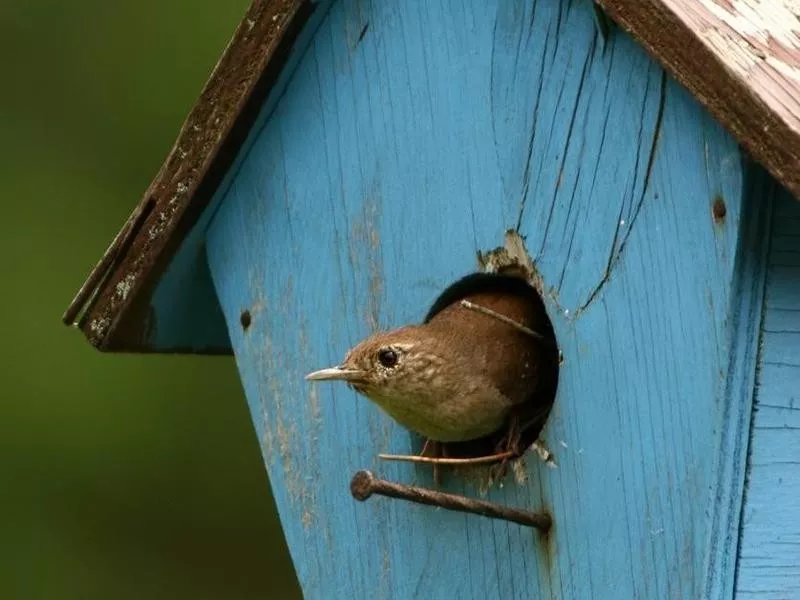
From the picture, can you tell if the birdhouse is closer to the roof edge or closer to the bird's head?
the roof edge

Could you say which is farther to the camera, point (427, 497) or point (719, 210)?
point (427, 497)

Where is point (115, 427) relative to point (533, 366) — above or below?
below

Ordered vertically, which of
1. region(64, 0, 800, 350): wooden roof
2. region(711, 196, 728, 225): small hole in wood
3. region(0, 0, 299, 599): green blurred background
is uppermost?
region(64, 0, 800, 350): wooden roof

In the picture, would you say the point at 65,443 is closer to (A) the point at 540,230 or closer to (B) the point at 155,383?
(B) the point at 155,383

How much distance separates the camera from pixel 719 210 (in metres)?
2.47

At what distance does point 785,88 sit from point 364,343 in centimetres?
87

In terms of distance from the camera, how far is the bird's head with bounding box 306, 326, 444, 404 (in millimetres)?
2912

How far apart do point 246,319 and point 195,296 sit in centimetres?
Result: 23

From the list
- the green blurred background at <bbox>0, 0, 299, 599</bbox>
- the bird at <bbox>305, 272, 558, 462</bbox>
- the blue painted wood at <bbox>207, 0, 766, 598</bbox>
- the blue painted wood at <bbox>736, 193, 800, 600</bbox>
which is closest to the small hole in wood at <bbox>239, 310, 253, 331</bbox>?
the blue painted wood at <bbox>207, 0, 766, 598</bbox>

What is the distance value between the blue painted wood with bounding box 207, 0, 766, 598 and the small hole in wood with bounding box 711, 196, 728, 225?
0.01 meters

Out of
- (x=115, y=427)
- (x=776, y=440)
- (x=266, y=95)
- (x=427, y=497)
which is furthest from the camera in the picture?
(x=115, y=427)

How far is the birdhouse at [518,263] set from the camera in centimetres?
249

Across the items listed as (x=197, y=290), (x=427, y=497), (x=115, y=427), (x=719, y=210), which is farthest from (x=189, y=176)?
(x=115, y=427)

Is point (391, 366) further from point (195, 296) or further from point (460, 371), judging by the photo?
point (195, 296)
